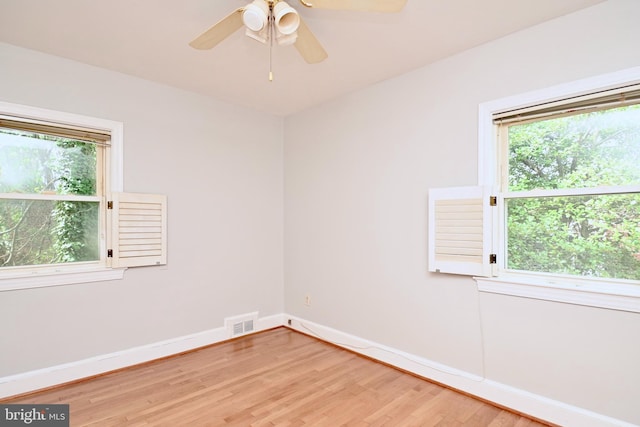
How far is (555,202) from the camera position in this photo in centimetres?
224

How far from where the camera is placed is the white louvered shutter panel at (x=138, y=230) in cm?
287

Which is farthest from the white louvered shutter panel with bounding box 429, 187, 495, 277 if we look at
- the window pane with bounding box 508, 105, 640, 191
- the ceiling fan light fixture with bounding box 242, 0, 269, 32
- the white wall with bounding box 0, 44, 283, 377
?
the white wall with bounding box 0, 44, 283, 377

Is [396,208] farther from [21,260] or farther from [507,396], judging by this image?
[21,260]

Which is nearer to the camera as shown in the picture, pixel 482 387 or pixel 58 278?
pixel 482 387

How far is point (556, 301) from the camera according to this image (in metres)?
2.12

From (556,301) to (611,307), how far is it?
27 cm

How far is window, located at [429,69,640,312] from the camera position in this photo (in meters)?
1.98

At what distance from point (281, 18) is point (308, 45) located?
31 cm

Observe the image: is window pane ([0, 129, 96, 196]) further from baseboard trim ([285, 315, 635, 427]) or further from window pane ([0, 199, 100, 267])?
baseboard trim ([285, 315, 635, 427])

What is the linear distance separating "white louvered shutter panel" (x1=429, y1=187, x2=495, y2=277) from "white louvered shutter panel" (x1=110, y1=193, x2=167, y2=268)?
96.3 inches

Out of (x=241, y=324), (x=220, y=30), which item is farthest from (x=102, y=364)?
(x=220, y=30)

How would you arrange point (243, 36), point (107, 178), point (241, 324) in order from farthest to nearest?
point (241, 324) < point (107, 178) < point (243, 36)

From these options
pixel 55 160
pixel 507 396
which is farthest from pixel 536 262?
pixel 55 160

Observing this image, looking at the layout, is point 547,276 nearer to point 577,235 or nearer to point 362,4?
point 577,235
